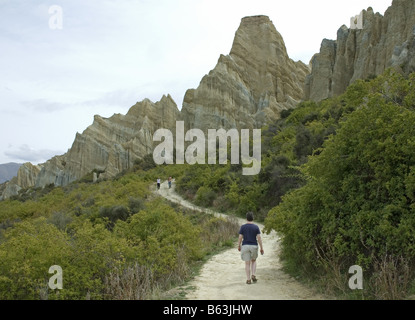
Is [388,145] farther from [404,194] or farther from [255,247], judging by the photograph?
[255,247]

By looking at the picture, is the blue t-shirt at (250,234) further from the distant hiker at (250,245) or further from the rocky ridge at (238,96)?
the rocky ridge at (238,96)

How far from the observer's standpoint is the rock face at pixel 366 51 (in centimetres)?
3394

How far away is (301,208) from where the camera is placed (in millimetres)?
7914

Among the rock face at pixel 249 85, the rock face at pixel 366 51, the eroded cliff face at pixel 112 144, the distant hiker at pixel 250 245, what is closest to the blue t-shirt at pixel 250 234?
the distant hiker at pixel 250 245

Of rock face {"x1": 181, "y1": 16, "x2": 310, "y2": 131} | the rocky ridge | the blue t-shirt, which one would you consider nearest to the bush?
the blue t-shirt

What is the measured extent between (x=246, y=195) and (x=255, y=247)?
42.4 feet

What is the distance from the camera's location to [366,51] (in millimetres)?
40094

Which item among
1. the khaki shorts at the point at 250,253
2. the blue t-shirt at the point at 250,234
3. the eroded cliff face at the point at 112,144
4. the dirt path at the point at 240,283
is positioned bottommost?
the dirt path at the point at 240,283

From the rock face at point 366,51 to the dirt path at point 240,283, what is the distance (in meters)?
23.7

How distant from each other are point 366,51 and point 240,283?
128 feet

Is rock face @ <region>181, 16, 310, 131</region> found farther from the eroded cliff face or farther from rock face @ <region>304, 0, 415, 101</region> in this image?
rock face @ <region>304, 0, 415, 101</region>

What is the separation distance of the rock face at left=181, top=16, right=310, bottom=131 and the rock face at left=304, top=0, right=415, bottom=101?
34.9 feet

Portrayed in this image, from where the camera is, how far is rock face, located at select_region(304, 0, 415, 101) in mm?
33938
